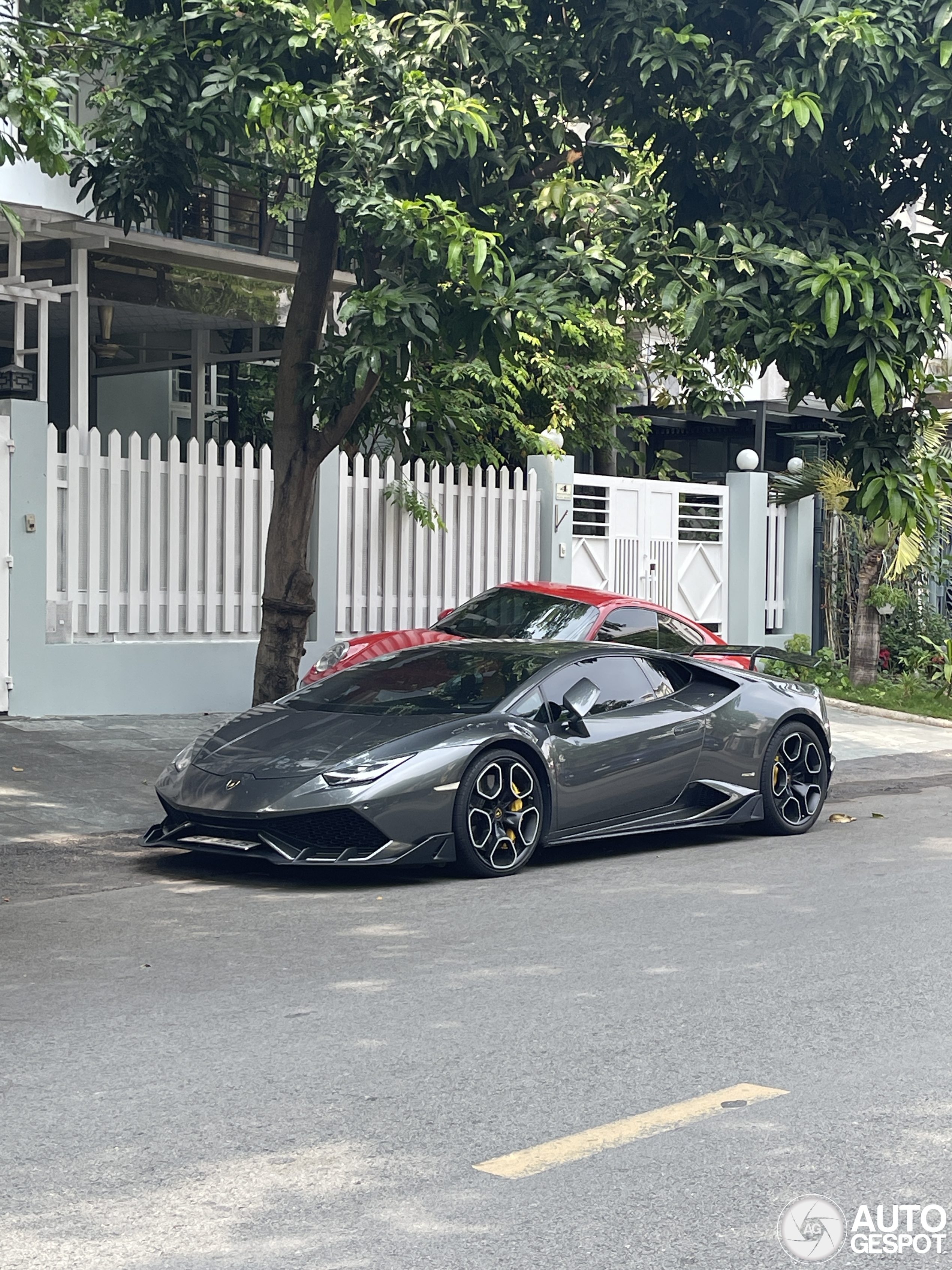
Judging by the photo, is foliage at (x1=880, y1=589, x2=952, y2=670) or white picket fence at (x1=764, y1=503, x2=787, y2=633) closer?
foliage at (x1=880, y1=589, x2=952, y2=670)

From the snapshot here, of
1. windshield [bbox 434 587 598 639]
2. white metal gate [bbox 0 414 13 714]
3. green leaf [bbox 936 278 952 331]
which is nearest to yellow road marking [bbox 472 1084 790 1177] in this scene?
green leaf [bbox 936 278 952 331]

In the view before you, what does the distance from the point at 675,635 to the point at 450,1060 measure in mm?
9956

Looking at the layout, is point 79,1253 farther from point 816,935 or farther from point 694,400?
point 694,400

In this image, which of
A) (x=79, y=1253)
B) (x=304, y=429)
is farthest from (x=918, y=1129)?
(x=304, y=429)

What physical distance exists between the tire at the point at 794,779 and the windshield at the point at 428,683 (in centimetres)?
175

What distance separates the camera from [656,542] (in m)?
20.1

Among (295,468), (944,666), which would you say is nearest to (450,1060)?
(295,468)

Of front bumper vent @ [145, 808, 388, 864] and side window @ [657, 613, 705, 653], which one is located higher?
side window @ [657, 613, 705, 653]

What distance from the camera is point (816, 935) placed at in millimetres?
7059

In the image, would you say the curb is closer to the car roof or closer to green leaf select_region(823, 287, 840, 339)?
the car roof

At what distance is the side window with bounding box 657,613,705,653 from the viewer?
14.5 metres

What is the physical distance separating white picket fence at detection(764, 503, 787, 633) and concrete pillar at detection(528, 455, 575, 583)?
13.5ft

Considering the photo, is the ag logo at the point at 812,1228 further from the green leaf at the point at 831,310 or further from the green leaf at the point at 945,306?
the green leaf at the point at 945,306

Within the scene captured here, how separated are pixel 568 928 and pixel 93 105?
12.3 meters
